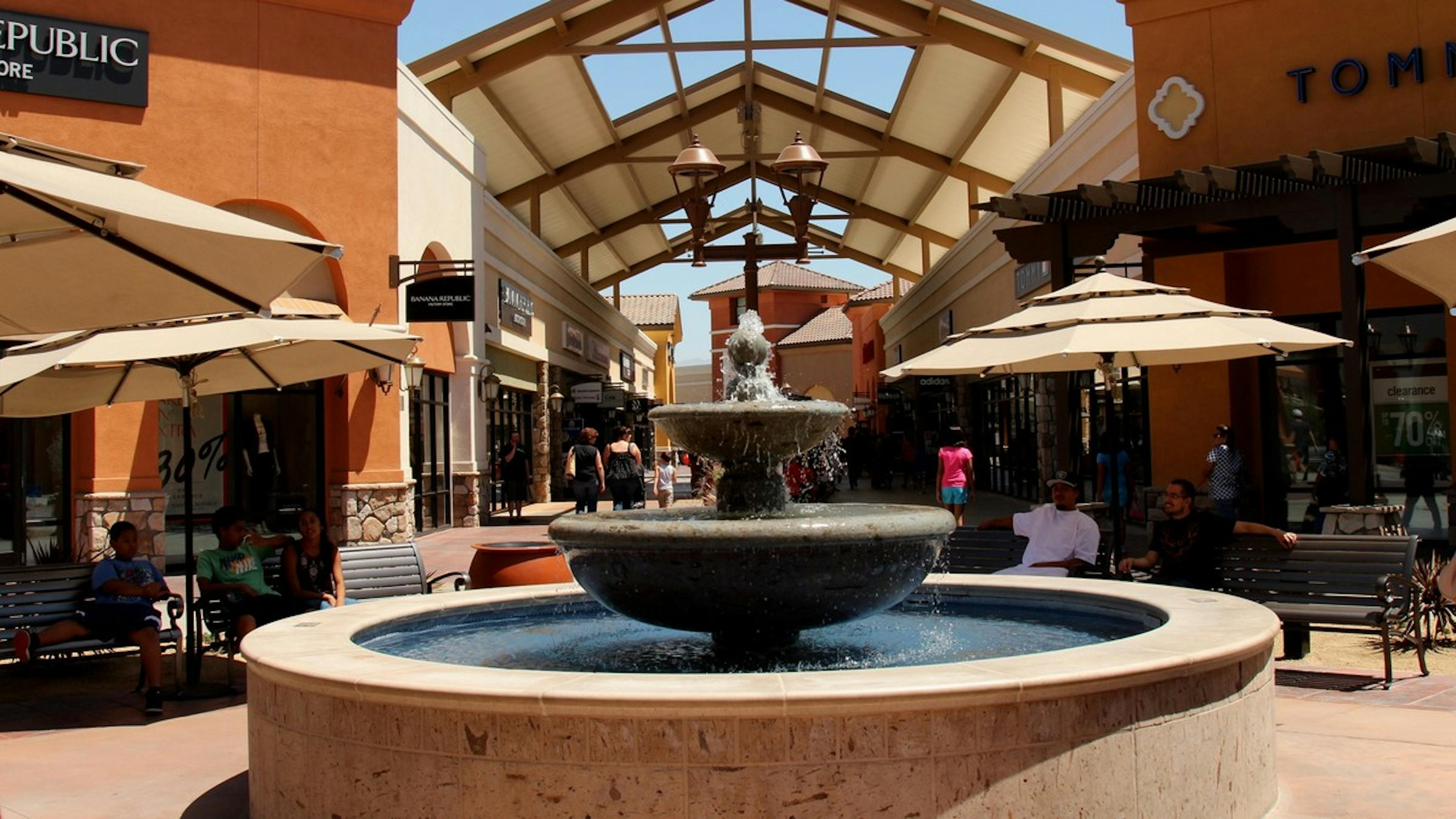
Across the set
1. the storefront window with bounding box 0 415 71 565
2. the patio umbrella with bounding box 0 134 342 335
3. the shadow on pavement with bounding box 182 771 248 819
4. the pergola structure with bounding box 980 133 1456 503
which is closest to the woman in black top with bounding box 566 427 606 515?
the storefront window with bounding box 0 415 71 565

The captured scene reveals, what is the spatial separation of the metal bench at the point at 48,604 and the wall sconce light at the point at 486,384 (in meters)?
13.6

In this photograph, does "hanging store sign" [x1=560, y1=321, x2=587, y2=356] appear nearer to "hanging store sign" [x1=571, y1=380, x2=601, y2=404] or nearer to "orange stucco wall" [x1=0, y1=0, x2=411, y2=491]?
"hanging store sign" [x1=571, y1=380, x2=601, y2=404]

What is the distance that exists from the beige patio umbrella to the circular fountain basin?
455 centimetres

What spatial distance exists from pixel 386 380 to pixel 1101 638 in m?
11.9

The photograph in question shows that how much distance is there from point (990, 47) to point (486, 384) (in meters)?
9.85

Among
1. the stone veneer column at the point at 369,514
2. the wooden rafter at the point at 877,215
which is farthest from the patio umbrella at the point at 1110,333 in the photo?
Result: the wooden rafter at the point at 877,215

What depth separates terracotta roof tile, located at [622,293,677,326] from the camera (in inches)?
2512

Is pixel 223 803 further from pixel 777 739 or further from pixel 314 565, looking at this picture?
pixel 314 565

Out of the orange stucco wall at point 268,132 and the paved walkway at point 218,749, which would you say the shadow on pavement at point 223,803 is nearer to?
the paved walkway at point 218,749

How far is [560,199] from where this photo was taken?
31.8 meters

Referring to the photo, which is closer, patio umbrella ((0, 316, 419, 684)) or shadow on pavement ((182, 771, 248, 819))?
shadow on pavement ((182, 771, 248, 819))

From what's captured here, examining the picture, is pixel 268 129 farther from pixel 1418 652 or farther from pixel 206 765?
pixel 1418 652

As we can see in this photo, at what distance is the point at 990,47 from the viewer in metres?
21.3

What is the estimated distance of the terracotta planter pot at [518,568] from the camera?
30.9 feet
